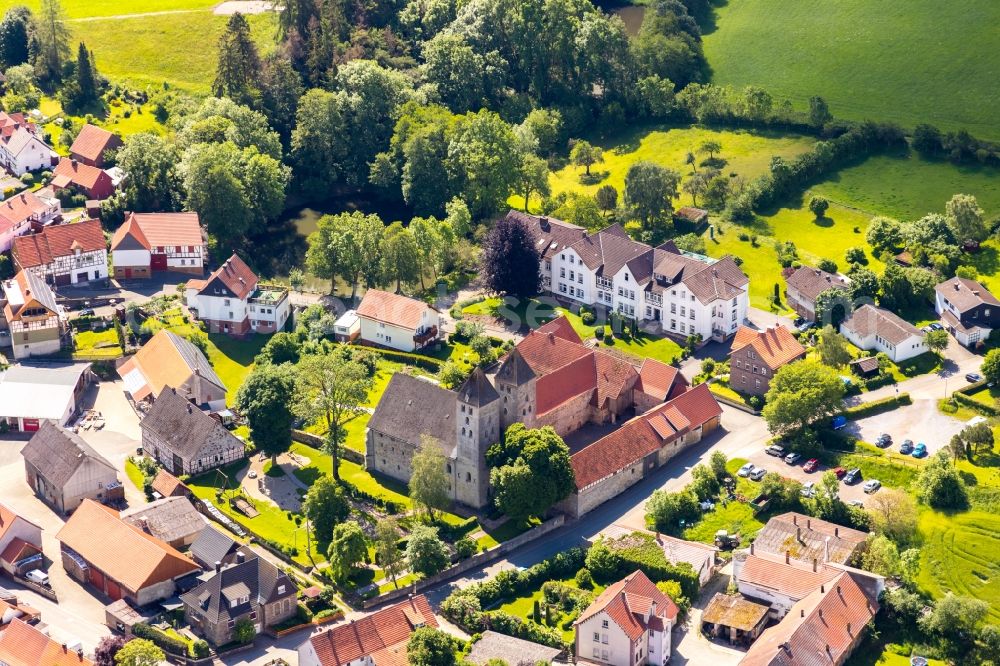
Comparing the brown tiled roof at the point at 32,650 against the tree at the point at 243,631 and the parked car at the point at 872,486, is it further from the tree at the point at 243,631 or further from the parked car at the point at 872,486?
the parked car at the point at 872,486

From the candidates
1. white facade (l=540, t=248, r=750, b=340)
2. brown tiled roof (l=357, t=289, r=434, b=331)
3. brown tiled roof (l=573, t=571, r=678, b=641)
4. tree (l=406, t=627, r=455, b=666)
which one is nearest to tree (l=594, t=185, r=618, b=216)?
white facade (l=540, t=248, r=750, b=340)

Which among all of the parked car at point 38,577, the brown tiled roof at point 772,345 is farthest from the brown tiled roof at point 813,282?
the parked car at point 38,577

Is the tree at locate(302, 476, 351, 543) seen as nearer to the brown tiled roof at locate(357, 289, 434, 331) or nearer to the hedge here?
the brown tiled roof at locate(357, 289, 434, 331)

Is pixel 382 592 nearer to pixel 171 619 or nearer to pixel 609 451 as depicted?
pixel 171 619

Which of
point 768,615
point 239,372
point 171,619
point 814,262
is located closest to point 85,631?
point 171,619

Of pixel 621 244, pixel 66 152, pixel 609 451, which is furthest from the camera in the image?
pixel 66 152

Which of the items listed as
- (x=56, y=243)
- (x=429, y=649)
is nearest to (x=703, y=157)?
(x=56, y=243)

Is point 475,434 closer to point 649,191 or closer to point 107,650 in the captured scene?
point 107,650
